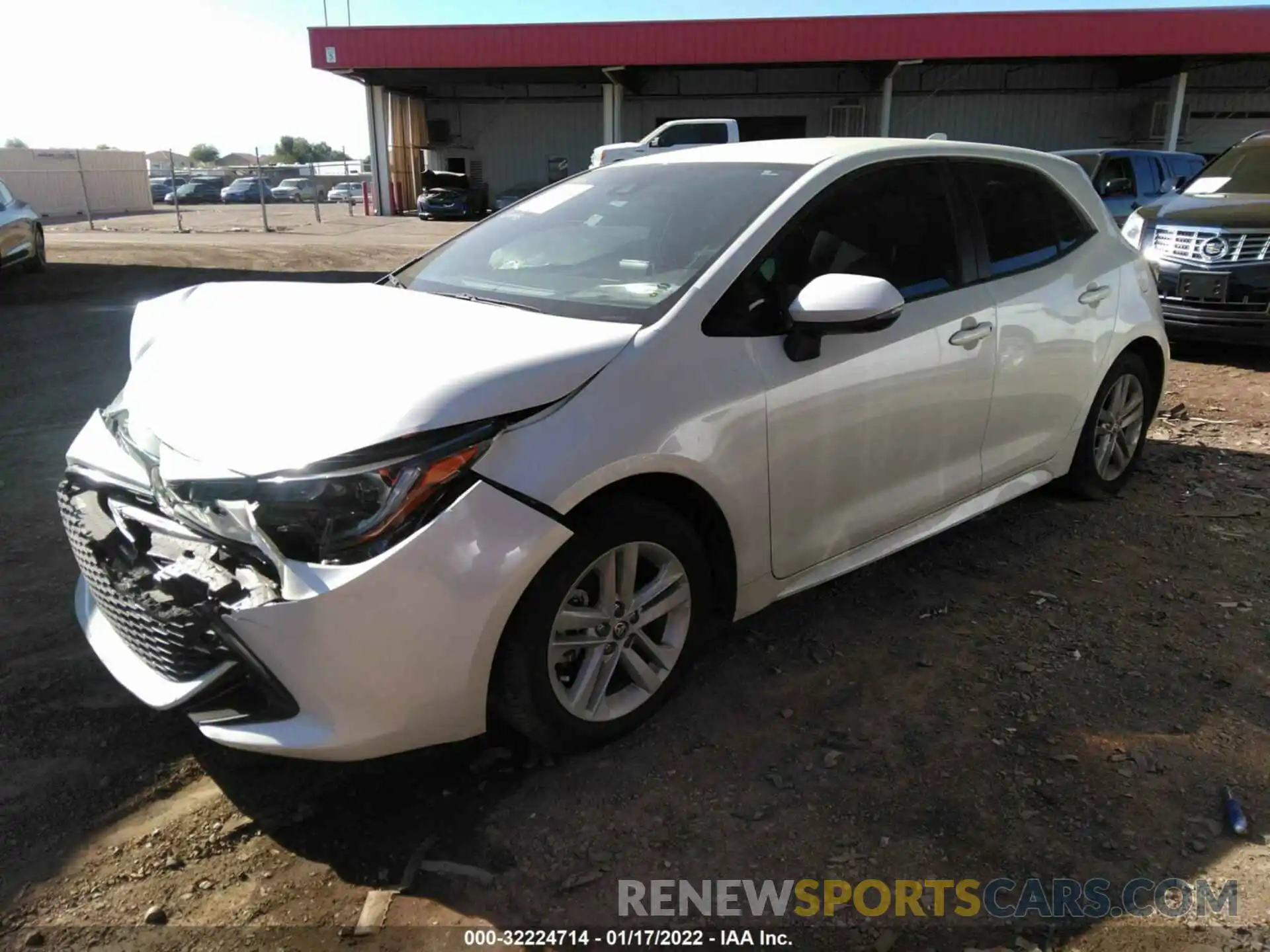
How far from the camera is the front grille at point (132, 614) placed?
226 centimetres

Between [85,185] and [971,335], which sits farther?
[85,185]

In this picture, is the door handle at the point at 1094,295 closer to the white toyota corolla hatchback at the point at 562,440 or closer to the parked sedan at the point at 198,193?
the white toyota corolla hatchback at the point at 562,440

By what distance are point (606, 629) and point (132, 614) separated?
1.25 metres

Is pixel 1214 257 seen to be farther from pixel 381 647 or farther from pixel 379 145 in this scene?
pixel 379 145

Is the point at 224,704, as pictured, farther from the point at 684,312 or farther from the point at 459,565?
the point at 684,312

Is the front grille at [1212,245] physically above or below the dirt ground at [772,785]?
above

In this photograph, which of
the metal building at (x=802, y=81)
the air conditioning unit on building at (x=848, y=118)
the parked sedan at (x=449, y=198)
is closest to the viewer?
the metal building at (x=802, y=81)

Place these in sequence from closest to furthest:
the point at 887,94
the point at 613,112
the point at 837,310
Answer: the point at 837,310 → the point at 887,94 → the point at 613,112

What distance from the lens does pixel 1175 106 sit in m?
26.3

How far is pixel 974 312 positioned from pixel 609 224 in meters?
1.40

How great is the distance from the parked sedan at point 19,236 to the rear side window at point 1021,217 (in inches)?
460

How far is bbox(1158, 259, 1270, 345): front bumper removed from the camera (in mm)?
6957

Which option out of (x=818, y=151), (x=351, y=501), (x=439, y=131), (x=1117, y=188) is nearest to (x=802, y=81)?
(x=439, y=131)

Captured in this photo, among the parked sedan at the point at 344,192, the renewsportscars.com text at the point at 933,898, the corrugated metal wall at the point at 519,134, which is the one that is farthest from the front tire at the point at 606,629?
the parked sedan at the point at 344,192
